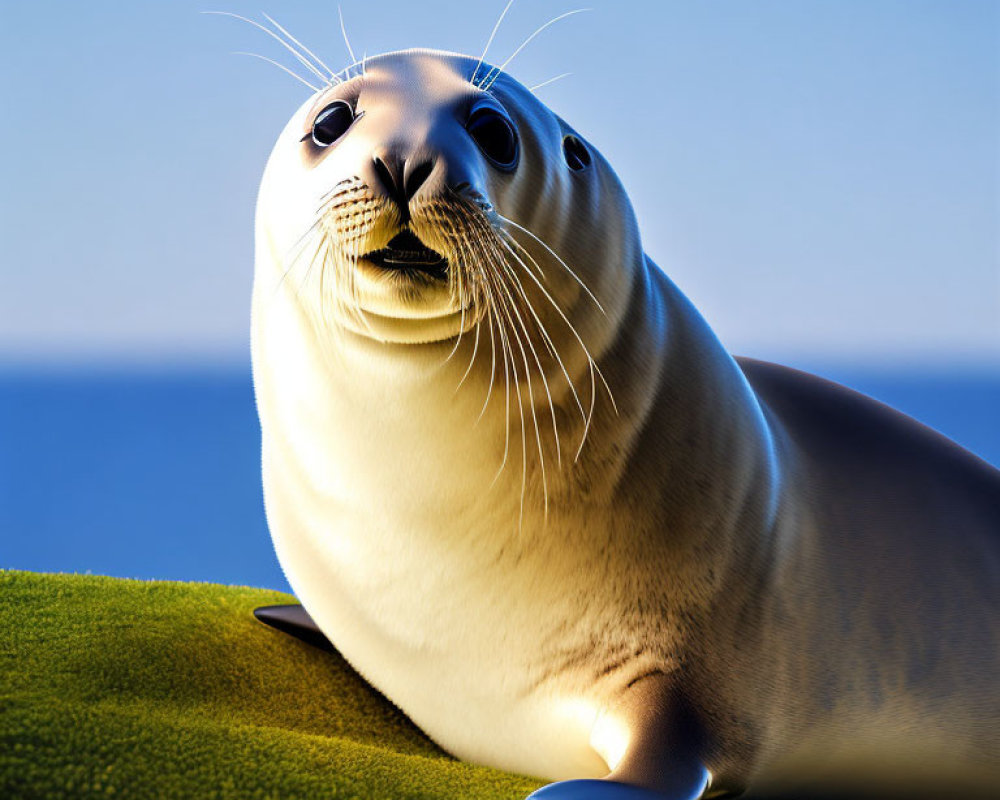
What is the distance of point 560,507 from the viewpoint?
163 centimetres

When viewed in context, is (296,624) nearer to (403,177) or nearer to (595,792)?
(595,792)

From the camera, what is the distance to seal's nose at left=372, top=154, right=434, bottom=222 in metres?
1.35

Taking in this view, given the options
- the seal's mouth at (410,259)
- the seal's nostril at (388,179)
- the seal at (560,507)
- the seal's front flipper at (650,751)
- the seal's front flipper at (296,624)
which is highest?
the seal's nostril at (388,179)

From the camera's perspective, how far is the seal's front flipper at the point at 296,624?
215 centimetres

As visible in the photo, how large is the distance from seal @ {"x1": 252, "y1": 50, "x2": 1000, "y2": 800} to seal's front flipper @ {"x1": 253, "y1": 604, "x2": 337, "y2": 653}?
0.96ft

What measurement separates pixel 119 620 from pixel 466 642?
79cm

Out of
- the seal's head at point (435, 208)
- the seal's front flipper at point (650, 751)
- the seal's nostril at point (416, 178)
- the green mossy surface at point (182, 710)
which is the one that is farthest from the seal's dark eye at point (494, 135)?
the green mossy surface at point (182, 710)

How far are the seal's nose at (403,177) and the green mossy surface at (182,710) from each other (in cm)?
81

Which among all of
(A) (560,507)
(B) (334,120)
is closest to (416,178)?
(B) (334,120)

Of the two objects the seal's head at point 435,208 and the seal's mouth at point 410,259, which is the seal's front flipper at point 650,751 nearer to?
the seal's head at point 435,208

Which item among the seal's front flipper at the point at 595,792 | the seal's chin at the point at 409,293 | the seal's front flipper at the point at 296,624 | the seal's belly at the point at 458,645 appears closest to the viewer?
the seal's front flipper at the point at 595,792

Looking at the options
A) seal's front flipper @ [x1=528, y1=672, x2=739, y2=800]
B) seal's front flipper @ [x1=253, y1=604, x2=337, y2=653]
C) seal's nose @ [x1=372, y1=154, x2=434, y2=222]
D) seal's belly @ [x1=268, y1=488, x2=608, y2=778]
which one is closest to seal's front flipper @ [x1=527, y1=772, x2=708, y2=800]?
seal's front flipper @ [x1=528, y1=672, x2=739, y2=800]

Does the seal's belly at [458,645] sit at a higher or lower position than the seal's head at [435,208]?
lower

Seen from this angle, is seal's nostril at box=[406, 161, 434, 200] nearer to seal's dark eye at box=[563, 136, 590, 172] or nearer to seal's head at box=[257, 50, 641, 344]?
seal's head at box=[257, 50, 641, 344]
